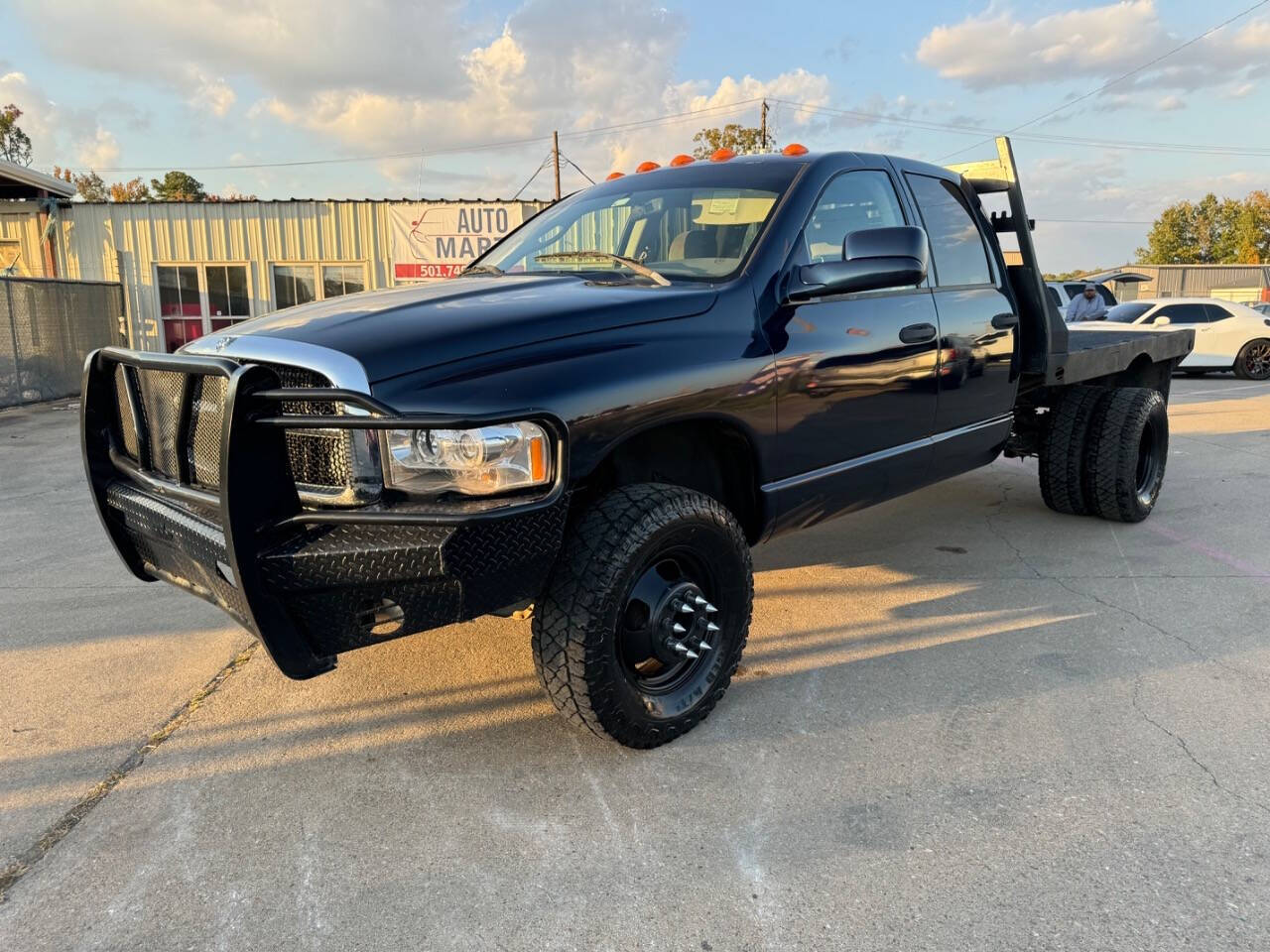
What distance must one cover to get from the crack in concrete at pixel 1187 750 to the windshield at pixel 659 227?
2.07m

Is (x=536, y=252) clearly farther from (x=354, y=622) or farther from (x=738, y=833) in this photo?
(x=738, y=833)

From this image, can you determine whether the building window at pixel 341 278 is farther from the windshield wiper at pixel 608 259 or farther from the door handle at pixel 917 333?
the door handle at pixel 917 333

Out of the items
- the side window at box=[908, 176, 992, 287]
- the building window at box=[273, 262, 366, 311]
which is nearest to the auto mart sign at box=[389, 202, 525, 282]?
the building window at box=[273, 262, 366, 311]

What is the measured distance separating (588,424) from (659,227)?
1.46m

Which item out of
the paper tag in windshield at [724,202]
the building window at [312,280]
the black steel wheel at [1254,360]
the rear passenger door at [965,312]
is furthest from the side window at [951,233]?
the building window at [312,280]

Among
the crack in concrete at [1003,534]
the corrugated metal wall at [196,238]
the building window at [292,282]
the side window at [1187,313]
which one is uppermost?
the corrugated metal wall at [196,238]

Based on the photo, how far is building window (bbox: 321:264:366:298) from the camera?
1891 centimetres

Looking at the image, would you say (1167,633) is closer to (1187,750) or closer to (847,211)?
(1187,750)

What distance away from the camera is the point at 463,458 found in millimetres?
2293

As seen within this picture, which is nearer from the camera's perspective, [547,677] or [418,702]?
[547,677]

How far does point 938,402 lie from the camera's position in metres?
3.92

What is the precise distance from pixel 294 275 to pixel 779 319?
17888 millimetres

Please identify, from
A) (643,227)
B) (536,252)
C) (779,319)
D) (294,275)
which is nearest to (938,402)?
(779,319)

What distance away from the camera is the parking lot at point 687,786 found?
2.08m
